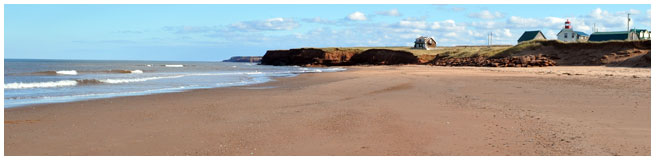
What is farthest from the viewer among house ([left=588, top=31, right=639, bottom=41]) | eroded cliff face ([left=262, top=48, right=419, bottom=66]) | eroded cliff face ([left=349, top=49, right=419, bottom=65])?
eroded cliff face ([left=262, top=48, right=419, bottom=66])

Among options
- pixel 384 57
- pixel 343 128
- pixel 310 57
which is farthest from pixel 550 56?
pixel 310 57

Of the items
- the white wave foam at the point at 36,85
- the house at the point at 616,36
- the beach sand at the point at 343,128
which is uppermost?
the house at the point at 616,36

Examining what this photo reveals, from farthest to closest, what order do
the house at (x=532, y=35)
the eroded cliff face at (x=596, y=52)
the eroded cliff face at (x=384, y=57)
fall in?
the house at (x=532, y=35), the eroded cliff face at (x=384, y=57), the eroded cliff face at (x=596, y=52)

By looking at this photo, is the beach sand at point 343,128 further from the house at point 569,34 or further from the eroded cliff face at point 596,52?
the house at point 569,34

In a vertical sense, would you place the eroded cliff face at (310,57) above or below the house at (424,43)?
below

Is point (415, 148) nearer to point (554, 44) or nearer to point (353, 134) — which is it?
point (353, 134)

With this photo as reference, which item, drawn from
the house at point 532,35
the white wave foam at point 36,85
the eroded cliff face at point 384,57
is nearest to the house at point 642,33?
the house at point 532,35

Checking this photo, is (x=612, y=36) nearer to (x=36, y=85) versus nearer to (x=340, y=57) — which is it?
(x=340, y=57)

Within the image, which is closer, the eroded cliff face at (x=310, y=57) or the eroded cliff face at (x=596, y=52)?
the eroded cliff face at (x=596, y=52)

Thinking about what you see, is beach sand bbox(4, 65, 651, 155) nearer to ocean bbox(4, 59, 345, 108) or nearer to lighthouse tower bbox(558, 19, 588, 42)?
ocean bbox(4, 59, 345, 108)

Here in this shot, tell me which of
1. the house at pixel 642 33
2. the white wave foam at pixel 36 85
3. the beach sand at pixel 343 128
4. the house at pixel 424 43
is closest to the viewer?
the beach sand at pixel 343 128

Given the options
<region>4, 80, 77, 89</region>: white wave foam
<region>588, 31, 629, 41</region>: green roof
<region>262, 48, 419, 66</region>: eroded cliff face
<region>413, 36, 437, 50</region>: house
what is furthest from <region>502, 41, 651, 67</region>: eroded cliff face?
<region>413, 36, 437, 50</region>: house

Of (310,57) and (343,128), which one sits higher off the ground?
(310,57)
